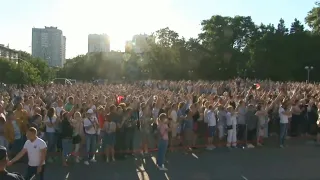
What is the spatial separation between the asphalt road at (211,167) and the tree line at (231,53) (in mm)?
44937

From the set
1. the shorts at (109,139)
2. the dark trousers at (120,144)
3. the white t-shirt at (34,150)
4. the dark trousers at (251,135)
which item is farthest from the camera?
the dark trousers at (251,135)

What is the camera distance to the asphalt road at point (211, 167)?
1118 centimetres

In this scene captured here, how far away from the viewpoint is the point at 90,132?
1281 cm

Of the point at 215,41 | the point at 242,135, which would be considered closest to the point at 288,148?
the point at 242,135

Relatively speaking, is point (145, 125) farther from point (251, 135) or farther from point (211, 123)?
point (251, 135)

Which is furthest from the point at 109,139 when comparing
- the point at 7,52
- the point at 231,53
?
the point at 7,52

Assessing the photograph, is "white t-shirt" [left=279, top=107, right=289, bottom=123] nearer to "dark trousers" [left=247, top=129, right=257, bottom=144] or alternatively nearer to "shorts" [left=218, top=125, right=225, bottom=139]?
"dark trousers" [left=247, top=129, right=257, bottom=144]

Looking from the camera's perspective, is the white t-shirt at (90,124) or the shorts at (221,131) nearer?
the white t-shirt at (90,124)

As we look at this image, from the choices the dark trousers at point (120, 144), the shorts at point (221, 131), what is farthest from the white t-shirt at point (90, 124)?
the shorts at point (221, 131)

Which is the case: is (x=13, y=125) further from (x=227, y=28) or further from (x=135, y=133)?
(x=227, y=28)

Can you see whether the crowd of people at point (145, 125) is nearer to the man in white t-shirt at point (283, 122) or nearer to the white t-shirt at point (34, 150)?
the man in white t-shirt at point (283, 122)

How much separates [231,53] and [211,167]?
6323cm

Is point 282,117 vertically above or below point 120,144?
above

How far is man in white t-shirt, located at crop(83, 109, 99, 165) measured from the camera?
504 inches
